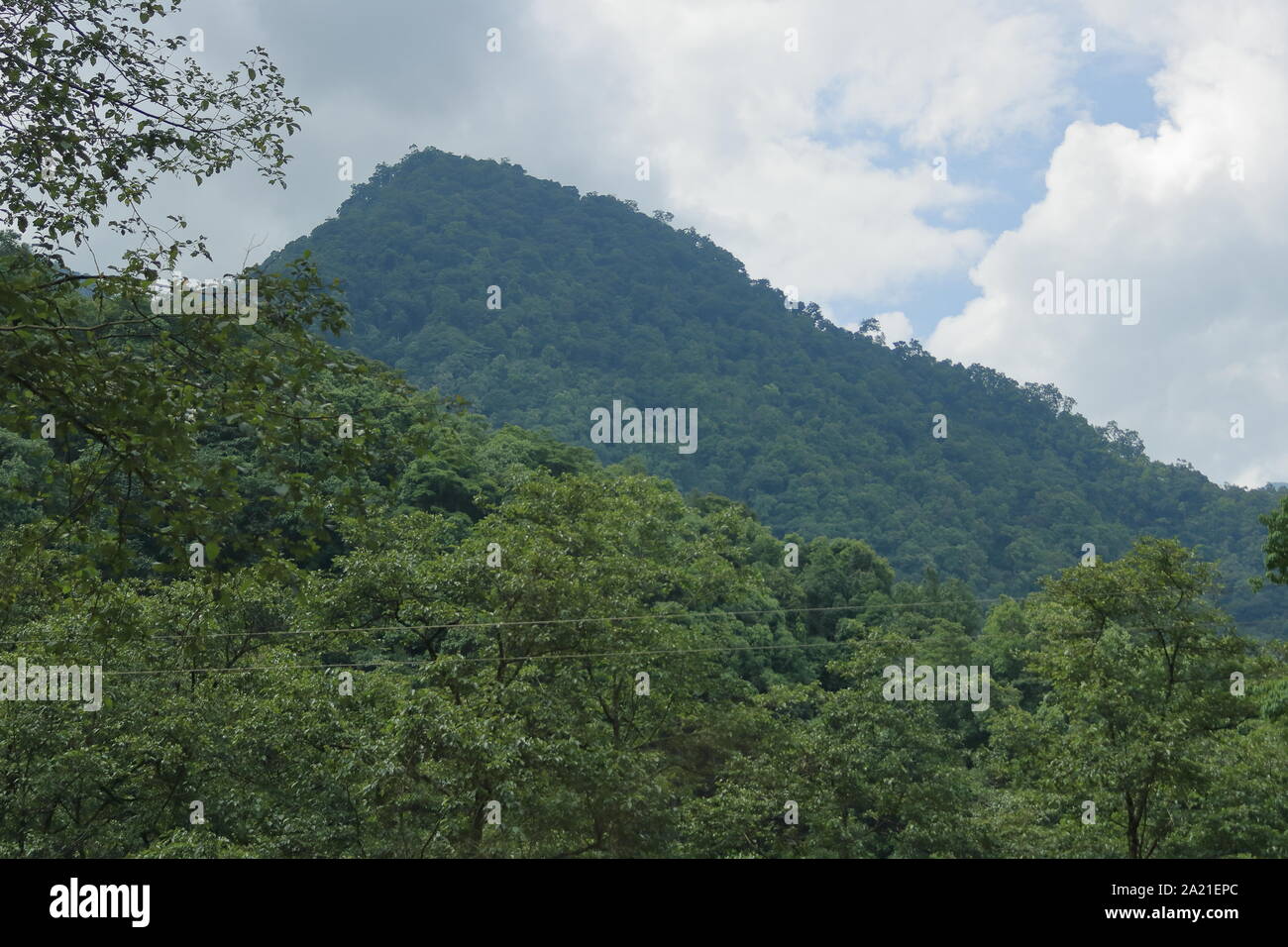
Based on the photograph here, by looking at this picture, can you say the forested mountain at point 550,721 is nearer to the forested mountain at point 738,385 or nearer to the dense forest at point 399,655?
the dense forest at point 399,655

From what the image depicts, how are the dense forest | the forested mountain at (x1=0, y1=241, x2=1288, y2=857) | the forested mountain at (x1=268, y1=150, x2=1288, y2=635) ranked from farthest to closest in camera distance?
the forested mountain at (x1=268, y1=150, x2=1288, y2=635), the forested mountain at (x1=0, y1=241, x2=1288, y2=857), the dense forest

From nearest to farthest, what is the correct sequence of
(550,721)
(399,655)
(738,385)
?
(550,721) → (399,655) → (738,385)

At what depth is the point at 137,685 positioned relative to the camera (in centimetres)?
1476

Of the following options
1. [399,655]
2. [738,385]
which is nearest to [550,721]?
[399,655]

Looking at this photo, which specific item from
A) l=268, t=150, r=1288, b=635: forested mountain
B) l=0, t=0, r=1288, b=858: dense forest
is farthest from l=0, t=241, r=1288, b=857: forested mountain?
l=268, t=150, r=1288, b=635: forested mountain

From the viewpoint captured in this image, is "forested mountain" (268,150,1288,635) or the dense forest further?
"forested mountain" (268,150,1288,635)

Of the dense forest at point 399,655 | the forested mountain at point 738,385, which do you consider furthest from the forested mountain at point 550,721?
the forested mountain at point 738,385

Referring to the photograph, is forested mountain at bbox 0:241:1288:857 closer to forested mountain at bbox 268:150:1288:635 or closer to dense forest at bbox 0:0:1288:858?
dense forest at bbox 0:0:1288:858

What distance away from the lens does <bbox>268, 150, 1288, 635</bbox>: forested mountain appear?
74.1m

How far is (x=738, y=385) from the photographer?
9606 centimetres

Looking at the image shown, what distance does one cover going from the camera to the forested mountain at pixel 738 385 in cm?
7406

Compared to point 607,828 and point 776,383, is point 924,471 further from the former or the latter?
point 607,828

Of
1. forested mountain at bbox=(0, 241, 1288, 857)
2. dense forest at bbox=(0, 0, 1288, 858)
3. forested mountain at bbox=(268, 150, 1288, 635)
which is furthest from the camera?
forested mountain at bbox=(268, 150, 1288, 635)

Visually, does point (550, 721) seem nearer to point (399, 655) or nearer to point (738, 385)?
point (399, 655)
